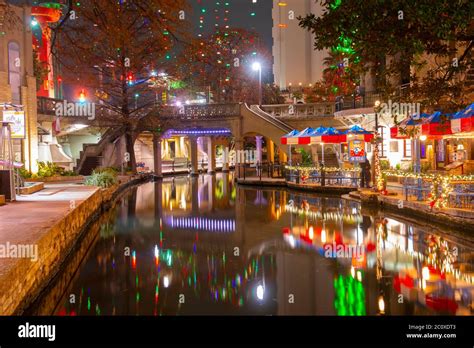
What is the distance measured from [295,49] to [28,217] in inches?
3019

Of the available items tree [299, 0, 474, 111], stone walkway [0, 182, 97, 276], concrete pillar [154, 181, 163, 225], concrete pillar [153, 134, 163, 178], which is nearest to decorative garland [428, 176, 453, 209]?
tree [299, 0, 474, 111]

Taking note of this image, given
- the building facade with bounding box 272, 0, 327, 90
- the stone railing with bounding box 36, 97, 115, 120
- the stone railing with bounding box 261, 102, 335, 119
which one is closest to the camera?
the stone railing with bounding box 36, 97, 115, 120

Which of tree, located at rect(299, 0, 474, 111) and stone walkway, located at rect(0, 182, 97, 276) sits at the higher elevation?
tree, located at rect(299, 0, 474, 111)

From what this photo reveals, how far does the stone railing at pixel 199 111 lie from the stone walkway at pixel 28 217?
21.1m

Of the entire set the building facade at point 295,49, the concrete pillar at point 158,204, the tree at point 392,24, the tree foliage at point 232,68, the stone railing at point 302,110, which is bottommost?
the concrete pillar at point 158,204

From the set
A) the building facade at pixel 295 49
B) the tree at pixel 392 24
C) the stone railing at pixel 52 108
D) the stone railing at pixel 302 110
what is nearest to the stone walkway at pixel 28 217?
the tree at pixel 392 24

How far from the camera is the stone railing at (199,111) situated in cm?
4088

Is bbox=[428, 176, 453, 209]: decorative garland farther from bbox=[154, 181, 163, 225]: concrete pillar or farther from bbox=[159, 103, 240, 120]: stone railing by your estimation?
bbox=[159, 103, 240, 120]: stone railing

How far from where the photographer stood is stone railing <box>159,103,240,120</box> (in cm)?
4088

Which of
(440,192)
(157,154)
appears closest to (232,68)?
(157,154)

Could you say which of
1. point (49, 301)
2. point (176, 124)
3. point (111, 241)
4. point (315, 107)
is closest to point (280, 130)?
point (315, 107)

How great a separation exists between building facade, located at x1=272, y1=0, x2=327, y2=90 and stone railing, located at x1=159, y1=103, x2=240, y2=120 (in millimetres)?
46009

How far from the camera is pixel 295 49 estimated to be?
86.6 metres

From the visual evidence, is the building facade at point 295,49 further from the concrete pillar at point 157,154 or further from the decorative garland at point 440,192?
the decorative garland at point 440,192
